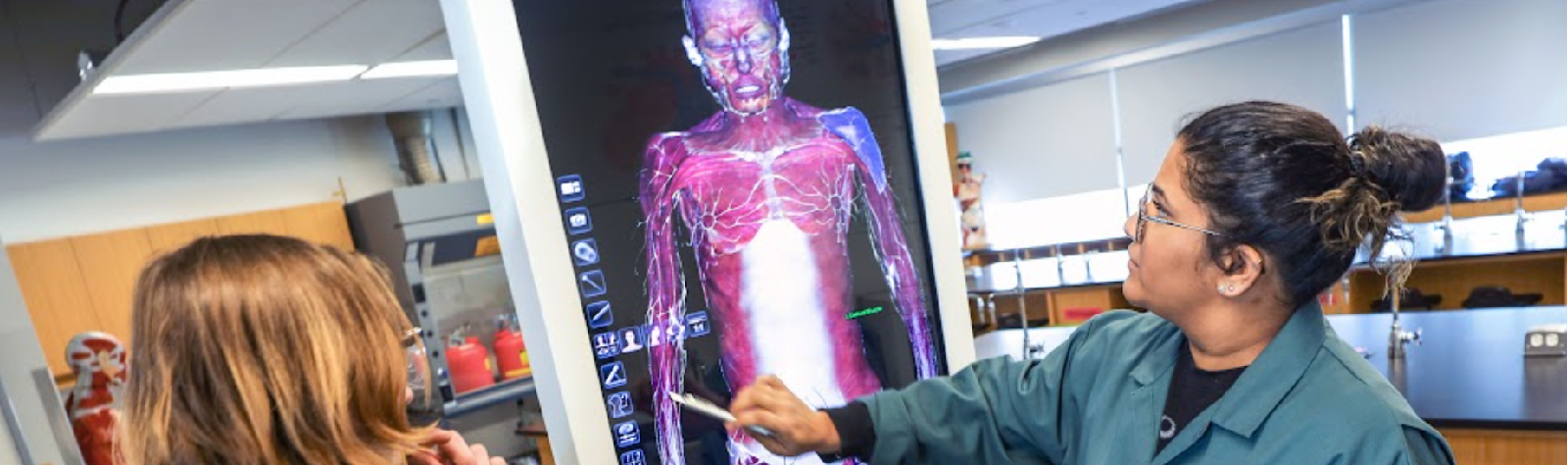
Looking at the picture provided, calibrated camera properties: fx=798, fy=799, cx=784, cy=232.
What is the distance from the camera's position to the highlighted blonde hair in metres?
0.83

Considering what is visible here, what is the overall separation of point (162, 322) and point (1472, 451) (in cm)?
280

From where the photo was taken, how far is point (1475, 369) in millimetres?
2320

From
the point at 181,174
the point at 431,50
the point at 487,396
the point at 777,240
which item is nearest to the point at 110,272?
the point at 181,174

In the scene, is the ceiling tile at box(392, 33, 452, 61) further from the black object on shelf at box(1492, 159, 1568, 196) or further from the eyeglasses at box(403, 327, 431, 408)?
the black object on shelf at box(1492, 159, 1568, 196)

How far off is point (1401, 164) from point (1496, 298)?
3.80m

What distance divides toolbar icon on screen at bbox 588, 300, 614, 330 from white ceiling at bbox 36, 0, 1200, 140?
1.86 metres

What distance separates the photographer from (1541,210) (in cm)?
480

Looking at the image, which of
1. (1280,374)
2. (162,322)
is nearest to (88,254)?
(162,322)

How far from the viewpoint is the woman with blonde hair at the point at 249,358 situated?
0.83m

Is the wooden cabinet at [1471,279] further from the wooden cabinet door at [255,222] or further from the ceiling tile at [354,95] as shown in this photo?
the wooden cabinet door at [255,222]

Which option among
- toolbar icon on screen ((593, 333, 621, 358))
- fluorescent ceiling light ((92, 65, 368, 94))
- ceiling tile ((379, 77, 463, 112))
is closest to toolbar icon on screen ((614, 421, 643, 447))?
toolbar icon on screen ((593, 333, 621, 358))

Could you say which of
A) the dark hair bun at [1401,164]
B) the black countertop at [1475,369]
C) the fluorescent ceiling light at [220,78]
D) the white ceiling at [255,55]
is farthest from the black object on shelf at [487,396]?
the dark hair bun at [1401,164]

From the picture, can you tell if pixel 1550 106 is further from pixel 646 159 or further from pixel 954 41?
pixel 646 159

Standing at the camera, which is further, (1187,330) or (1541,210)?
(1541,210)
